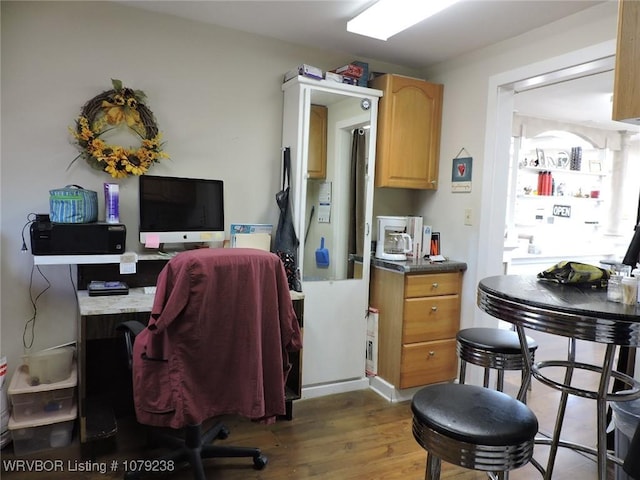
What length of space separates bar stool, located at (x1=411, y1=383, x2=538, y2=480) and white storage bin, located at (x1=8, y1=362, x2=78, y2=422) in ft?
6.18

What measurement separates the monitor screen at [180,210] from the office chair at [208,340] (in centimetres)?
88

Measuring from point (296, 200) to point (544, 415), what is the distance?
83.4 inches

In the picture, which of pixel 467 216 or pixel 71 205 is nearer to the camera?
pixel 71 205

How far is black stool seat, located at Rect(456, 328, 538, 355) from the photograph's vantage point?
72.6 inches

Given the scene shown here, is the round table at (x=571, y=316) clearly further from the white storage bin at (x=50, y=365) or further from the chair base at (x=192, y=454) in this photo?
the white storage bin at (x=50, y=365)

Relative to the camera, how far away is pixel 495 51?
2916 mm

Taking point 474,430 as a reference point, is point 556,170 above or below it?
above

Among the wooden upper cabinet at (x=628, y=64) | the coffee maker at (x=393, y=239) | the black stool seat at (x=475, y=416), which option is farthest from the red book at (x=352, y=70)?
the black stool seat at (x=475, y=416)

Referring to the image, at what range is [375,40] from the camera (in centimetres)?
297

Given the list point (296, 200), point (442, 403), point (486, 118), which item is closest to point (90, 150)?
point (296, 200)

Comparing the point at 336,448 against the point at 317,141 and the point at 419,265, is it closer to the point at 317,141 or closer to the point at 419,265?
the point at 419,265

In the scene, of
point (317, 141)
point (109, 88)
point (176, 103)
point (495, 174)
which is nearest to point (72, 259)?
point (109, 88)

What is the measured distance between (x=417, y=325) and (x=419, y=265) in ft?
1.34

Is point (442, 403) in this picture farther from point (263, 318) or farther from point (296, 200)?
point (296, 200)
